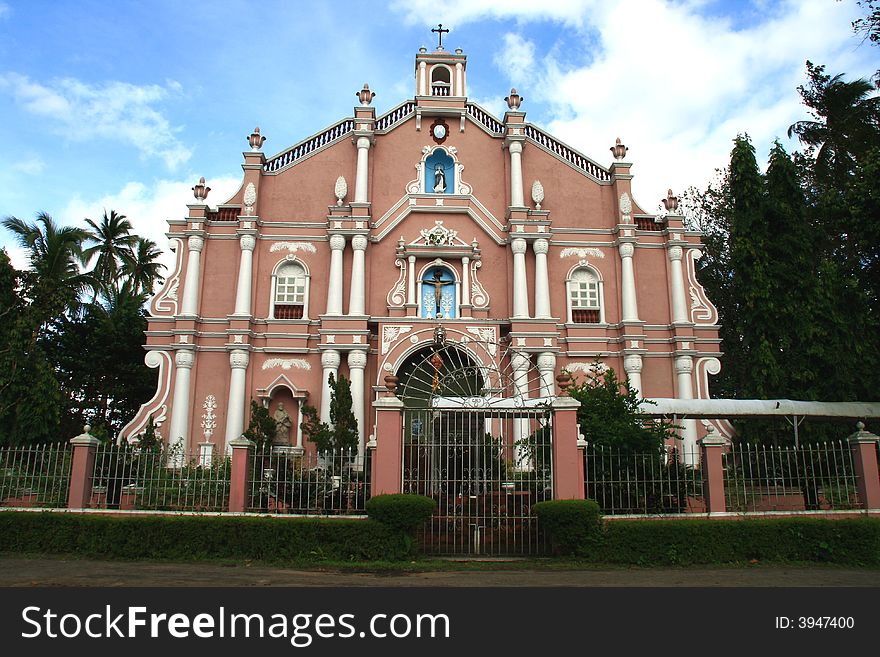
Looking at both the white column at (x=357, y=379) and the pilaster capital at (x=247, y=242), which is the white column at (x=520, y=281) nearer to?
the white column at (x=357, y=379)

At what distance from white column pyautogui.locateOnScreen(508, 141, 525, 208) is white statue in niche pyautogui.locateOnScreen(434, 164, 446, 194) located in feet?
7.38

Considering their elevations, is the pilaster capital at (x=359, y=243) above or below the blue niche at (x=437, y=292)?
above

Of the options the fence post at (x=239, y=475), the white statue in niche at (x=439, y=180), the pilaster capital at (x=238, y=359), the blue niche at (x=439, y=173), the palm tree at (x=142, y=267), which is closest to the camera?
the fence post at (x=239, y=475)

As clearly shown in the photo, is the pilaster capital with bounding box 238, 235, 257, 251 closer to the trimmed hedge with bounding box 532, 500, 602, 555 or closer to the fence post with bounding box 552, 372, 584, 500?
the fence post with bounding box 552, 372, 584, 500

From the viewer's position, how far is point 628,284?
2236 centimetres

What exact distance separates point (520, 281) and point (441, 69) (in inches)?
337

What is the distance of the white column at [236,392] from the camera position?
20375 millimetres

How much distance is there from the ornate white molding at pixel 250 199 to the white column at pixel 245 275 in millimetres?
909

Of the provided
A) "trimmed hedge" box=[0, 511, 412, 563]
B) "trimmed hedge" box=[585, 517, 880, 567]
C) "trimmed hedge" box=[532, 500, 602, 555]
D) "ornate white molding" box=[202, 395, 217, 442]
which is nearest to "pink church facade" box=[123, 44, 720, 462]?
"ornate white molding" box=[202, 395, 217, 442]

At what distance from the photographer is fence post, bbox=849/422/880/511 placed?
Result: 40.9 ft

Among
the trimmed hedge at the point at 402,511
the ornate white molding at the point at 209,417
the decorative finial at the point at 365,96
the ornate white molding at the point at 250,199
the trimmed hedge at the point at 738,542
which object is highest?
the decorative finial at the point at 365,96

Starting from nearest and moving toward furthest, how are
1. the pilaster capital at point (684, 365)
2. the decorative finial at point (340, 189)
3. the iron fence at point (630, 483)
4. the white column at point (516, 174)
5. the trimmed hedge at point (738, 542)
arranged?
the trimmed hedge at point (738, 542) < the iron fence at point (630, 483) < the pilaster capital at point (684, 365) < the decorative finial at point (340, 189) < the white column at point (516, 174)

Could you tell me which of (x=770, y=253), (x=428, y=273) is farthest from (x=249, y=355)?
(x=770, y=253)

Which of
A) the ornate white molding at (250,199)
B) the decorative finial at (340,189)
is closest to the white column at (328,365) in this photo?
the decorative finial at (340,189)
